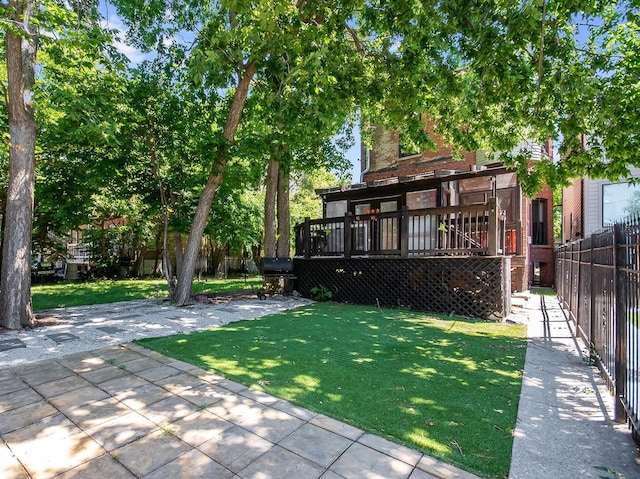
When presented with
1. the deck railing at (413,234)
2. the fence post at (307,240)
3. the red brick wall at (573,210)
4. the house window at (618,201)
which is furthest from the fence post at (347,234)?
the red brick wall at (573,210)

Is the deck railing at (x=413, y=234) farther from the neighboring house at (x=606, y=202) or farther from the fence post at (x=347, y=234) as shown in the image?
the neighboring house at (x=606, y=202)

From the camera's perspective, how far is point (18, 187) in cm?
555

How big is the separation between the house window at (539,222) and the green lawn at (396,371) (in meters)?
11.3

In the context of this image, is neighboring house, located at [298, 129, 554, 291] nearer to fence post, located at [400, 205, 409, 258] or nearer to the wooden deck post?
fence post, located at [400, 205, 409, 258]

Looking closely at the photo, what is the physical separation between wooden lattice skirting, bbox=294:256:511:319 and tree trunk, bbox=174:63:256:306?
344 centimetres

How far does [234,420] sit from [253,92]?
28.3 ft

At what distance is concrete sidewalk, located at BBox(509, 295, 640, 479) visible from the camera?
2.12 metres

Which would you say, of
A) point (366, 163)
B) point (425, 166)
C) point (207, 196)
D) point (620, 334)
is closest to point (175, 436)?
point (620, 334)

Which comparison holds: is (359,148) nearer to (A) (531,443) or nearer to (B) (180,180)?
(B) (180,180)

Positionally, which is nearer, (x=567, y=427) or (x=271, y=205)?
(x=567, y=427)

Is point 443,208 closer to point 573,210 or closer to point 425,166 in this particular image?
point 425,166

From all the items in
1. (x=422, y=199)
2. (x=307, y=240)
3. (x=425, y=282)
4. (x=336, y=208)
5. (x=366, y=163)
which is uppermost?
(x=366, y=163)

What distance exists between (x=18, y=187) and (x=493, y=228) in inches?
351

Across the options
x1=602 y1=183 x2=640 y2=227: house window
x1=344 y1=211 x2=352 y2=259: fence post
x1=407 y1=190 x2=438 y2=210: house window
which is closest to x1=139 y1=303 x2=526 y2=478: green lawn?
x1=344 y1=211 x2=352 y2=259: fence post
